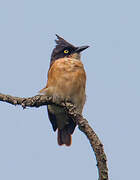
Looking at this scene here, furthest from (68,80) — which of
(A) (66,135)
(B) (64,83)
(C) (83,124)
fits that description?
(C) (83,124)

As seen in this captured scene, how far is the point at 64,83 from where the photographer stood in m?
6.90

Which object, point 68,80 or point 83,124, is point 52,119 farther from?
point 83,124

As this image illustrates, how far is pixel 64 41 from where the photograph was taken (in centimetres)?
807

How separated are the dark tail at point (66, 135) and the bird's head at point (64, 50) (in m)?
1.49

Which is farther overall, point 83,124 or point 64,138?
point 64,138

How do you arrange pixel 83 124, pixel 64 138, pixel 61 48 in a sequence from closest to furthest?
pixel 83 124 < pixel 64 138 < pixel 61 48

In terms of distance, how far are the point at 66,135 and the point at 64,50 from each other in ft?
6.02

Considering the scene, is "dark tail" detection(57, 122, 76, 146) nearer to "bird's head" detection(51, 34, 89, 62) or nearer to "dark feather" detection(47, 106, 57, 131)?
"dark feather" detection(47, 106, 57, 131)

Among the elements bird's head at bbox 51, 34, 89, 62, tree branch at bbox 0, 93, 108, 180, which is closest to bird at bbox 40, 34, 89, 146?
bird's head at bbox 51, 34, 89, 62

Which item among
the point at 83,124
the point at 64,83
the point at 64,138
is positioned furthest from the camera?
the point at 64,138

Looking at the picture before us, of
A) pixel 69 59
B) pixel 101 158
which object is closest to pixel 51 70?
pixel 69 59

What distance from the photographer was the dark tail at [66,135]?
308 inches

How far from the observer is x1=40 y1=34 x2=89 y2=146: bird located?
6.89 metres

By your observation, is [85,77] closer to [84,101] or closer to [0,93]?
[84,101]
